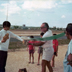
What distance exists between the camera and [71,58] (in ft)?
6.83

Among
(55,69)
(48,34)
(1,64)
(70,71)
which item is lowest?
(55,69)

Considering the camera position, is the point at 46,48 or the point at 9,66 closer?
the point at 46,48

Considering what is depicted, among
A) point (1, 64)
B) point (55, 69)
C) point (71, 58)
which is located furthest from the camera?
point (55, 69)

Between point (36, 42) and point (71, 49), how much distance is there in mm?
1415

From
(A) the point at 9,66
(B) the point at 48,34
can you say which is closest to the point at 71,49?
(B) the point at 48,34

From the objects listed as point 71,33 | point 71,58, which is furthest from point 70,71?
point 71,33

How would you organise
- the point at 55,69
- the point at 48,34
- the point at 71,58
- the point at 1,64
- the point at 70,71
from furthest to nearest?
the point at 55,69, the point at 1,64, the point at 48,34, the point at 70,71, the point at 71,58

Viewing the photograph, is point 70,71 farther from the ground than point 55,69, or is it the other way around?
point 70,71

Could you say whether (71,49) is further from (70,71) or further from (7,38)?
(7,38)

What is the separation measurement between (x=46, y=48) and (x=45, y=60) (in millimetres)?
298

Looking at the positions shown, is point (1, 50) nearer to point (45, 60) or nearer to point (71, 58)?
point (45, 60)

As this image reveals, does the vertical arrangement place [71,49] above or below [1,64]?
above

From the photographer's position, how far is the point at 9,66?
203 inches

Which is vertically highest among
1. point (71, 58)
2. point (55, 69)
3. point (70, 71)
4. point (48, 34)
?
point (48, 34)
